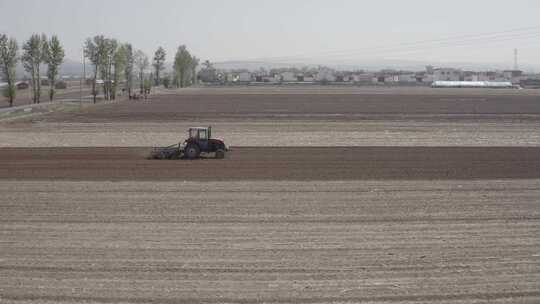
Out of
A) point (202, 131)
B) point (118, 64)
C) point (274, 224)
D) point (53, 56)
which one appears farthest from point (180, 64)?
point (274, 224)

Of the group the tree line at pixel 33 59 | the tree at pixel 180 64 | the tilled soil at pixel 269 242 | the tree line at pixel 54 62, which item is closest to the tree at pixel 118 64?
the tree line at pixel 54 62

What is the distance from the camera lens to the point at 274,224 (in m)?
19.0

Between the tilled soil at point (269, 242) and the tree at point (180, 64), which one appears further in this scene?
the tree at point (180, 64)

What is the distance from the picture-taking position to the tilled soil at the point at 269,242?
1348 cm

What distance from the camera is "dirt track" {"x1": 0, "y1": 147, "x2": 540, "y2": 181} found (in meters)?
27.3

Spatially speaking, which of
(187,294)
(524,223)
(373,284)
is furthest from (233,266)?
(524,223)

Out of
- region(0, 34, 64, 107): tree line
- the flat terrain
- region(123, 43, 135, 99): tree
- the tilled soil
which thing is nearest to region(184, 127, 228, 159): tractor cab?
the flat terrain

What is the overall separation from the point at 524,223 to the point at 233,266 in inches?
342

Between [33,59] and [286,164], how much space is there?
63.7m

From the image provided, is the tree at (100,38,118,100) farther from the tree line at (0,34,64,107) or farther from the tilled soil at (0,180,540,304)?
the tilled soil at (0,180,540,304)

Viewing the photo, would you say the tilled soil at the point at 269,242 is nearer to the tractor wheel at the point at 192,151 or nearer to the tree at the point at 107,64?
the tractor wheel at the point at 192,151

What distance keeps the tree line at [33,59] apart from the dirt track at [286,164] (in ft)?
149

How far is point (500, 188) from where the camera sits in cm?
2469

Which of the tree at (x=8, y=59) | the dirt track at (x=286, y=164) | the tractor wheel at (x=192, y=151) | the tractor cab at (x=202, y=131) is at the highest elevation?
the tree at (x=8, y=59)
